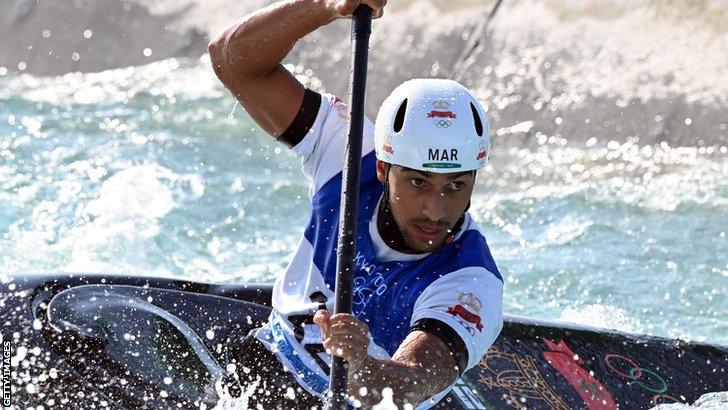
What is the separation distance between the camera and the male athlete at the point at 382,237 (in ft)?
10.1

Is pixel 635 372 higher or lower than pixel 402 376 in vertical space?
lower

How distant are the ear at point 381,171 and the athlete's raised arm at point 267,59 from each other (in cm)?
42

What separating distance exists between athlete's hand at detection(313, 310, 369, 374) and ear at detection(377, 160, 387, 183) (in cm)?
80

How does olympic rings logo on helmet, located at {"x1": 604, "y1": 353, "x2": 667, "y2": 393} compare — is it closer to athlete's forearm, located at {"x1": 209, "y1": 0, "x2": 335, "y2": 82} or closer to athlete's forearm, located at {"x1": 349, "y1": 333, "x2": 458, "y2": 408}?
athlete's forearm, located at {"x1": 349, "y1": 333, "x2": 458, "y2": 408}

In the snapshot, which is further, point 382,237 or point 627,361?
point 627,361

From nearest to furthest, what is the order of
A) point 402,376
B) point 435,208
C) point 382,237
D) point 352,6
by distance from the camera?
1. point 402,376
2. point 435,208
3. point 352,6
4. point 382,237

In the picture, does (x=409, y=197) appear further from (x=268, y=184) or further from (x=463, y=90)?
(x=268, y=184)

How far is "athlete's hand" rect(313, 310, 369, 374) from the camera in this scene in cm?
268

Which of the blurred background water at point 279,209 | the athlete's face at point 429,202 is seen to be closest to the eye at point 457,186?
the athlete's face at point 429,202

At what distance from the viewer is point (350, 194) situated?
3.06 m

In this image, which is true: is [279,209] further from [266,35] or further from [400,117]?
[400,117]

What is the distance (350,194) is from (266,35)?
839mm

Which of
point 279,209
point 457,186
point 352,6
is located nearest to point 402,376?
point 457,186

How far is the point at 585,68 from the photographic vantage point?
9.56 m
